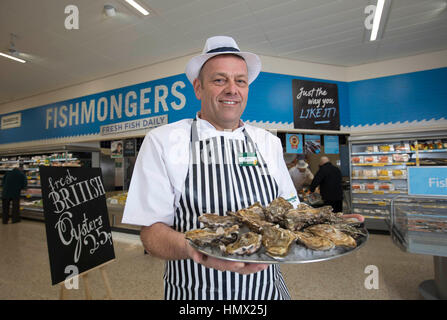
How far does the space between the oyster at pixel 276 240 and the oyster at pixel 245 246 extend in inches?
1.3

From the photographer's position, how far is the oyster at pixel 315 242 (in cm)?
81

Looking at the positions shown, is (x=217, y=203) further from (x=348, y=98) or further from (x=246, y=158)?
(x=348, y=98)

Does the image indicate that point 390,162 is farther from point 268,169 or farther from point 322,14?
point 268,169

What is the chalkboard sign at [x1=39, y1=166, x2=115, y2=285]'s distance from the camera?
82.6 inches

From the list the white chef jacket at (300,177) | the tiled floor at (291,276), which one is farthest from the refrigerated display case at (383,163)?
the tiled floor at (291,276)

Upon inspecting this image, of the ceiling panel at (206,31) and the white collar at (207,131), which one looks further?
the ceiling panel at (206,31)

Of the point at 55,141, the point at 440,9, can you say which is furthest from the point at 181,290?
the point at 55,141

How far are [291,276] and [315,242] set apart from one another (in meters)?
2.85

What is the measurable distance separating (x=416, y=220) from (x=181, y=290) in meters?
2.09

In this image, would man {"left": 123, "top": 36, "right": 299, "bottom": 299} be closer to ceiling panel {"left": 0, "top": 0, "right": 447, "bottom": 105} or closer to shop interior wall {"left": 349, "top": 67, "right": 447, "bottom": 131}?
ceiling panel {"left": 0, "top": 0, "right": 447, "bottom": 105}

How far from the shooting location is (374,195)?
573 centimetres

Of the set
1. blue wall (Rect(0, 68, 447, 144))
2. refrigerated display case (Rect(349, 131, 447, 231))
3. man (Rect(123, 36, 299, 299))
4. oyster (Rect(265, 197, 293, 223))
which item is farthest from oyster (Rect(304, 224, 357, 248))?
refrigerated display case (Rect(349, 131, 447, 231))

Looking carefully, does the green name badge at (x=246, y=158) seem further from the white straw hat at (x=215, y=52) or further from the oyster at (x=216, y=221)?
the white straw hat at (x=215, y=52)

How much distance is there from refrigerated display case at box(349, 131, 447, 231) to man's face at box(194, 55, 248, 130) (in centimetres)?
511
